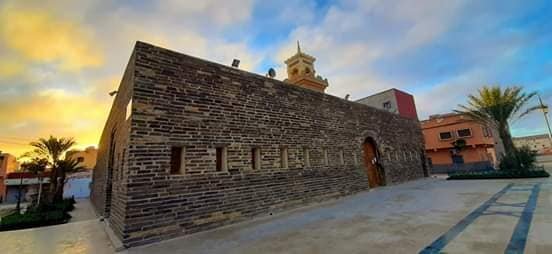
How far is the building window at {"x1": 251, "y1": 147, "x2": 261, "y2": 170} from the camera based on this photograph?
6.44 m

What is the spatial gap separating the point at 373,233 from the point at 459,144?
72.0 ft

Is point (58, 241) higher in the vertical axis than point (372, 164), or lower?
lower

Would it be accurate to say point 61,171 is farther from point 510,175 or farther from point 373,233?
point 510,175

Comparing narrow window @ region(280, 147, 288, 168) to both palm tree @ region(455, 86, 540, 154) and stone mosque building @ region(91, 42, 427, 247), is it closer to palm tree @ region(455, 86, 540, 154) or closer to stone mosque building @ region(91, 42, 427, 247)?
stone mosque building @ region(91, 42, 427, 247)

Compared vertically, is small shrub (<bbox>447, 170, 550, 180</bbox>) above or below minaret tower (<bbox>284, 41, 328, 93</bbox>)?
below

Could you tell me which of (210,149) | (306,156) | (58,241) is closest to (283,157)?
(306,156)

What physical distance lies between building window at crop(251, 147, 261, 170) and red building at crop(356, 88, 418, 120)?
19047 millimetres

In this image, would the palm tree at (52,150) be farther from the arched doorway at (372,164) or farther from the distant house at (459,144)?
the distant house at (459,144)

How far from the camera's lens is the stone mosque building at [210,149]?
180 inches

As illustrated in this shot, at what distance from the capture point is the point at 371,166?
37.1ft

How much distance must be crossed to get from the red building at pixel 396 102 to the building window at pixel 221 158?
791 inches

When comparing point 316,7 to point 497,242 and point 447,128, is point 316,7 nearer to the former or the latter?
point 497,242

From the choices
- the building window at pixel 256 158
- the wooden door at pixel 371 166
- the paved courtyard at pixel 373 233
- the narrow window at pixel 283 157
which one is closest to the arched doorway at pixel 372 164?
the wooden door at pixel 371 166

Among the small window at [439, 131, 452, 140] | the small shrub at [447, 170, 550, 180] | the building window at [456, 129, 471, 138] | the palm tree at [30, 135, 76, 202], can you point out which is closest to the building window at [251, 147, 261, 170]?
the small shrub at [447, 170, 550, 180]
